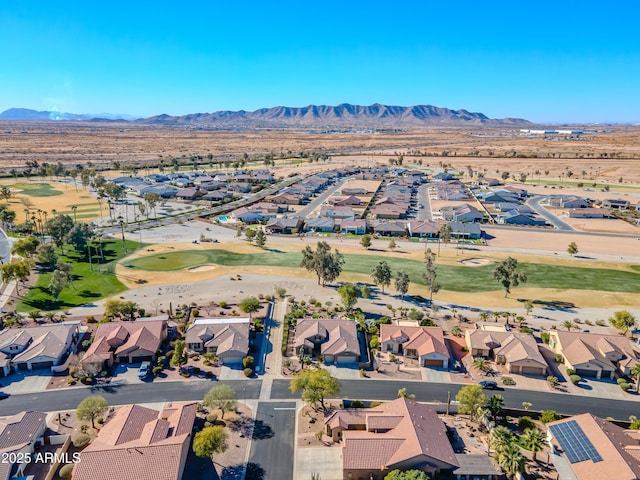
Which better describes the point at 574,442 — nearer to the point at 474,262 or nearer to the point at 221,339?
the point at 221,339

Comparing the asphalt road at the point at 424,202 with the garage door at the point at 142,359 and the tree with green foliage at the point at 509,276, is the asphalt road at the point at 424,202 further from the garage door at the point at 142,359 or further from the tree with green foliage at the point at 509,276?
the garage door at the point at 142,359

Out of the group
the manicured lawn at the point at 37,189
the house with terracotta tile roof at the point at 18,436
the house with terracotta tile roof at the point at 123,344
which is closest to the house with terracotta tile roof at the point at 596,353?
the house with terracotta tile roof at the point at 123,344

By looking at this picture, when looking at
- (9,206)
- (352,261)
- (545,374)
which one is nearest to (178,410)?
(545,374)

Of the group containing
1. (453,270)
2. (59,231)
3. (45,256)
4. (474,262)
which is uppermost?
(59,231)

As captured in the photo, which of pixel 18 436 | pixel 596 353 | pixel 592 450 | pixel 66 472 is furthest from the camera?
pixel 596 353

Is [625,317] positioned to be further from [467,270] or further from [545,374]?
[467,270]

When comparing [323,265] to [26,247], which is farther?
[26,247]

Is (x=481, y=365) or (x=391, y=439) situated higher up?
(x=391, y=439)

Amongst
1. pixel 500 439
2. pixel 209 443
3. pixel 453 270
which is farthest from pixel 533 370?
pixel 209 443
